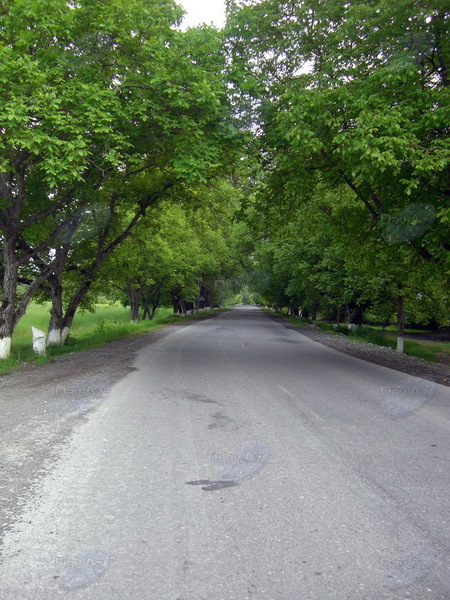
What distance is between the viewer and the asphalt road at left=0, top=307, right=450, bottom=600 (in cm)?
282

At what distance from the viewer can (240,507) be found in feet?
12.4

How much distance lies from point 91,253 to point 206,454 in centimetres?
1456

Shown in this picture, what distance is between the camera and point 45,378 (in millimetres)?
9781

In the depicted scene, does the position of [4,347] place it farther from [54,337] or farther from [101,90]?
[101,90]

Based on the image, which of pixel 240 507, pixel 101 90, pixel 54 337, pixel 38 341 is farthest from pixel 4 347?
pixel 240 507

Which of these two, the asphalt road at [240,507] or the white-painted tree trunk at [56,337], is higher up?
the white-painted tree trunk at [56,337]

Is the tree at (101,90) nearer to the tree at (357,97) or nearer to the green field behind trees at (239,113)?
the green field behind trees at (239,113)

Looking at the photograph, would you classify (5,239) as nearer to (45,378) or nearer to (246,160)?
(45,378)

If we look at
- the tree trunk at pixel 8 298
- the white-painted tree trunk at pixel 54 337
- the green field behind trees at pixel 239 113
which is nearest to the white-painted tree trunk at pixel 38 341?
the tree trunk at pixel 8 298

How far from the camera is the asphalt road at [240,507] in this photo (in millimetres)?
2818

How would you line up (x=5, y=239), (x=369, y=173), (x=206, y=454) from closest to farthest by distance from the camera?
(x=206, y=454)
(x=369, y=173)
(x=5, y=239)

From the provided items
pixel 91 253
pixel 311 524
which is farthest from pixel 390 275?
pixel 311 524

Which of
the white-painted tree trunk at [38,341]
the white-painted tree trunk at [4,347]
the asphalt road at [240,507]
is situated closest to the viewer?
the asphalt road at [240,507]

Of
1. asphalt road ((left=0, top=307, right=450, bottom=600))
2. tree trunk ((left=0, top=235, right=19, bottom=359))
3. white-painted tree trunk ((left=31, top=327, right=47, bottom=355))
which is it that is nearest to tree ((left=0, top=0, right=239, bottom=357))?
tree trunk ((left=0, top=235, right=19, bottom=359))
